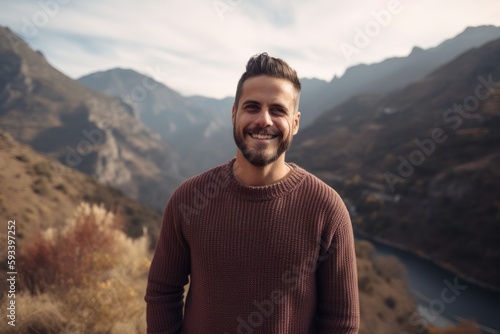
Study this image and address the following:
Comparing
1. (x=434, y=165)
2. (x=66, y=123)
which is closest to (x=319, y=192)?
(x=434, y=165)

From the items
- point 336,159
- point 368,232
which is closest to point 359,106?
point 336,159

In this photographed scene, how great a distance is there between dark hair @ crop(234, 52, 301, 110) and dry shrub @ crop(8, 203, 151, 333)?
373 cm

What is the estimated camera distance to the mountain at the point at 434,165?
3884 centimetres

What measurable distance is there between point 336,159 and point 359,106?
1791 inches

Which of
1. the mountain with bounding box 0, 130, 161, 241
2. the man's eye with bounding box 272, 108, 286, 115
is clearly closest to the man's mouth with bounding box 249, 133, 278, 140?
the man's eye with bounding box 272, 108, 286, 115

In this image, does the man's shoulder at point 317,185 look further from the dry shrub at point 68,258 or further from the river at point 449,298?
the river at point 449,298

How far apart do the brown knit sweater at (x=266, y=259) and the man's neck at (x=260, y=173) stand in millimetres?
52

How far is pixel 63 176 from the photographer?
698 inches

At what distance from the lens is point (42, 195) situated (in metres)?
13.8

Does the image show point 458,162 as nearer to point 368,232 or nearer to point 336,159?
point 368,232

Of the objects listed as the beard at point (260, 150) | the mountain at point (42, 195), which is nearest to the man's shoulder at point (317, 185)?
the beard at point (260, 150)

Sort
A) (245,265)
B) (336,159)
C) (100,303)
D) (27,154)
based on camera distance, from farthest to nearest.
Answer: (336,159) < (27,154) < (100,303) < (245,265)

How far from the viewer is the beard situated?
1.71 meters

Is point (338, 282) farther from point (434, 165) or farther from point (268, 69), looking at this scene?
point (434, 165)
